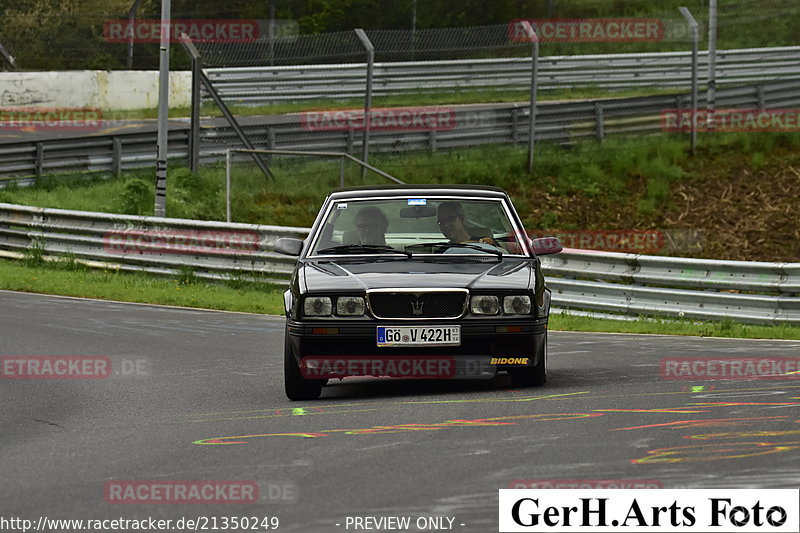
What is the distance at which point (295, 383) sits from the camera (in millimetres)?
9617

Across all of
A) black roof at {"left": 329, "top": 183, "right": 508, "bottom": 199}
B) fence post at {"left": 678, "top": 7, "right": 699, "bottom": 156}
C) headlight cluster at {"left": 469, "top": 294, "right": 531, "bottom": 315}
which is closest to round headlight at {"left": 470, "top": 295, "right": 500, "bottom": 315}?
headlight cluster at {"left": 469, "top": 294, "right": 531, "bottom": 315}

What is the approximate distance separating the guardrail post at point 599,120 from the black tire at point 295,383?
1886cm

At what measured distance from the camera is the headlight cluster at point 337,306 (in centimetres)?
930

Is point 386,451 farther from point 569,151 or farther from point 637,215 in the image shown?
point 569,151

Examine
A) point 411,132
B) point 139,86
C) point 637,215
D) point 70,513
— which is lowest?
point 70,513

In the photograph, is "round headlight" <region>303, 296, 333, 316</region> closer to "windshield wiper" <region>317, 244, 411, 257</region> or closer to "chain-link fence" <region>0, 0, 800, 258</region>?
"windshield wiper" <region>317, 244, 411, 257</region>

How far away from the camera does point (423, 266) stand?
9789 millimetres

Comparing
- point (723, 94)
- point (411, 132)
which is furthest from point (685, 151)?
point (411, 132)

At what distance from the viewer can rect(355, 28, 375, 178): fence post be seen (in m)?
23.6

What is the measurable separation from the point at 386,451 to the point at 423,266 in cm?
251

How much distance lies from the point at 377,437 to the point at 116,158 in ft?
64.8

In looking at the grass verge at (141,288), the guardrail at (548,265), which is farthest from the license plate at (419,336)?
the grass verge at (141,288)

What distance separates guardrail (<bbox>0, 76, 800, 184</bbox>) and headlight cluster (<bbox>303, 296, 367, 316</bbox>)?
15.8m

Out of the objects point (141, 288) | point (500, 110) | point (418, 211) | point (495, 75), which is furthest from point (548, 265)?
point (495, 75)
